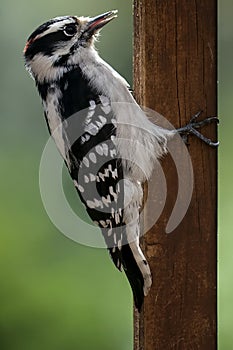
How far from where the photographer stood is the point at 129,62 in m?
5.19

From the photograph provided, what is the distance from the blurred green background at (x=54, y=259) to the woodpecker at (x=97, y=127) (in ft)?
6.32

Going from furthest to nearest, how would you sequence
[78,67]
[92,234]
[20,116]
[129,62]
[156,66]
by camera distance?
1. [20,116]
2. [129,62]
3. [92,234]
4. [78,67]
5. [156,66]

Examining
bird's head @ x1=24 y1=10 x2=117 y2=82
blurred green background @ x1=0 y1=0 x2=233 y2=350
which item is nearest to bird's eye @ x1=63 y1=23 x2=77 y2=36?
bird's head @ x1=24 y1=10 x2=117 y2=82

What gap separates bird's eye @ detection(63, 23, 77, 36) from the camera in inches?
124

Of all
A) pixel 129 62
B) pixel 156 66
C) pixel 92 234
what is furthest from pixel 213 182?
pixel 129 62

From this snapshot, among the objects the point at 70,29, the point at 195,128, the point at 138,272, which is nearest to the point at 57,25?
the point at 70,29

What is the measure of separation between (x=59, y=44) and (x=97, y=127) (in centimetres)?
30

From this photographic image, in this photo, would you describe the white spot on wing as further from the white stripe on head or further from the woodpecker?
the white stripe on head

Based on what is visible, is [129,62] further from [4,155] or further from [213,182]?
[213,182]

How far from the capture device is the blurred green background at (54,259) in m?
5.24

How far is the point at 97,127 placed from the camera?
10.4 ft

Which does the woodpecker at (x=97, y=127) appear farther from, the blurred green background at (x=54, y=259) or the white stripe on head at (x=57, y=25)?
the blurred green background at (x=54, y=259)

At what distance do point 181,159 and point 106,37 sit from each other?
7.45ft

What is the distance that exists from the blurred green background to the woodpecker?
6.32 feet
